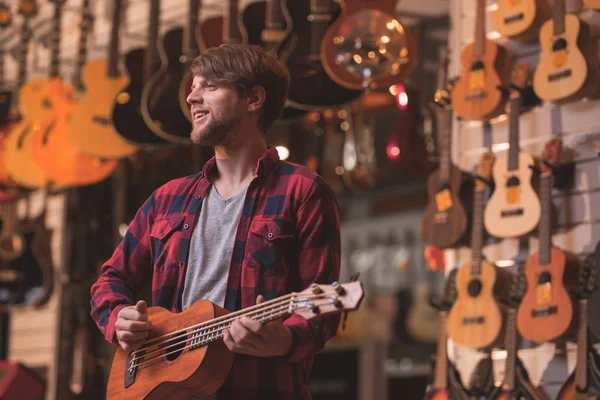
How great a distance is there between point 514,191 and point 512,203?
0.05 m

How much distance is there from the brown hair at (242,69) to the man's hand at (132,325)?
481mm

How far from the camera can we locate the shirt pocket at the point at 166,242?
2035 mm

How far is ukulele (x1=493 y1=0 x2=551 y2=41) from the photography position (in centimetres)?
403

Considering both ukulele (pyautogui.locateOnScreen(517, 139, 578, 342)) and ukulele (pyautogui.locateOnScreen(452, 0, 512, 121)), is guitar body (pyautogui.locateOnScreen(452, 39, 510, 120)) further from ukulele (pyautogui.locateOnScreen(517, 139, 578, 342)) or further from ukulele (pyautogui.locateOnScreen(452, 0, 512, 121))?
ukulele (pyautogui.locateOnScreen(517, 139, 578, 342))

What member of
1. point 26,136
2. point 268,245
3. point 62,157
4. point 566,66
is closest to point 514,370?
point 566,66

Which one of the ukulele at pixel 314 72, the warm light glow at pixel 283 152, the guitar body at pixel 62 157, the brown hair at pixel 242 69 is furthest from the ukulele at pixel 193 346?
the guitar body at pixel 62 157

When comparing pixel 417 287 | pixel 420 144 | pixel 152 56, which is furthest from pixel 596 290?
pixel 417 287

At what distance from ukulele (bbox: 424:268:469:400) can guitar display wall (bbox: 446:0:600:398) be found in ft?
0.49

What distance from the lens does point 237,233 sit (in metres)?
1.98

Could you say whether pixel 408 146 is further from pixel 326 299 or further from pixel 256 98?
pixel 326 299

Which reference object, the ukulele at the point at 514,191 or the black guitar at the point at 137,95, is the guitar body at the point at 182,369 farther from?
the black guitar at the point at 137,95

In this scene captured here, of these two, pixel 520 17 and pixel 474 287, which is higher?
pixel 520 17

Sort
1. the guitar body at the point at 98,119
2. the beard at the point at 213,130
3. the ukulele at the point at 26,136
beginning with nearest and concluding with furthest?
the beard at the point at 213,130
the guitar body at the point at 98,119
the ukulele at the point at 26,136

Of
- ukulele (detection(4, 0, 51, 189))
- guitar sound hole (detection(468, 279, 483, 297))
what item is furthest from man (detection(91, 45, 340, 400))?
ukulele (detection(4, 0, 51, 189))
